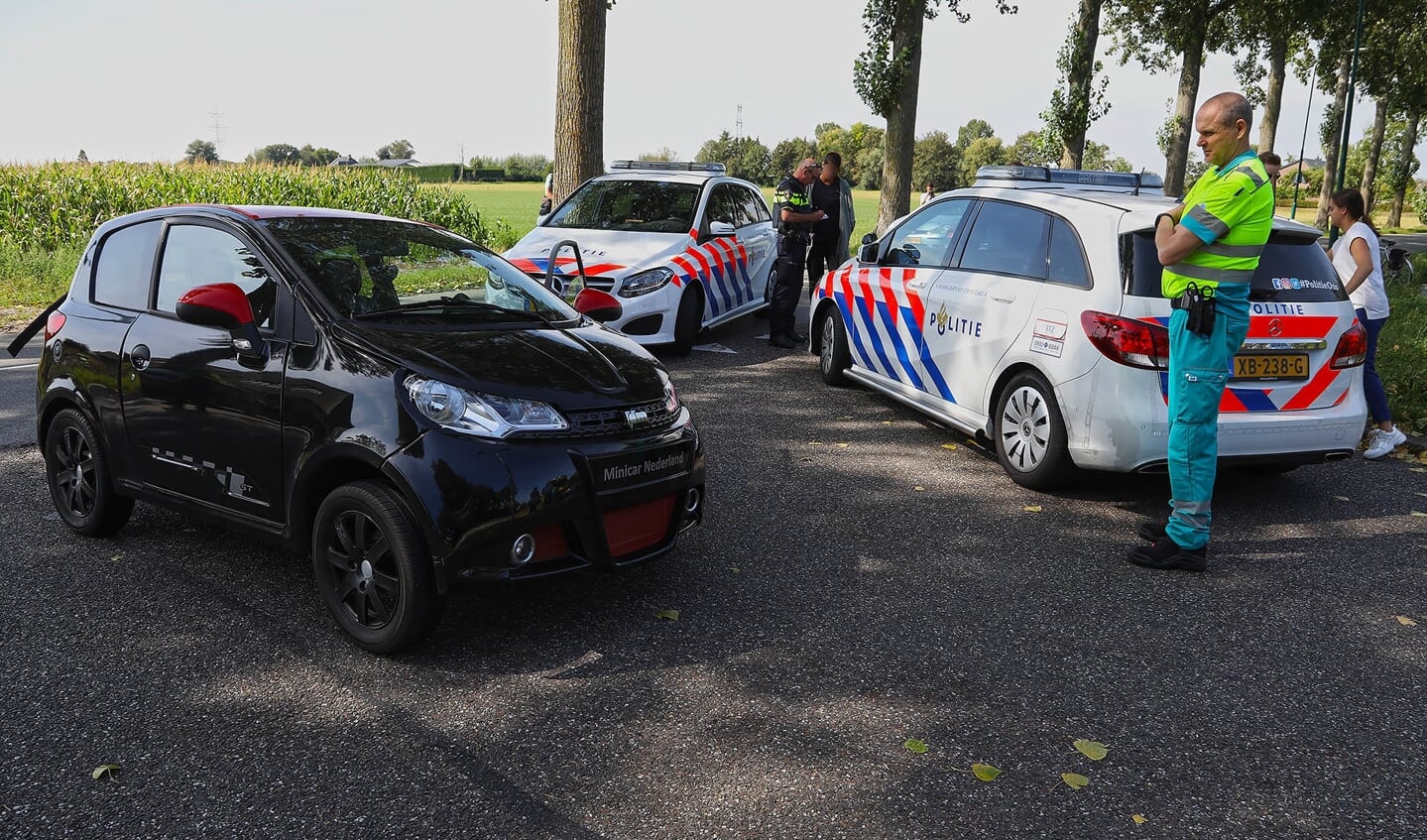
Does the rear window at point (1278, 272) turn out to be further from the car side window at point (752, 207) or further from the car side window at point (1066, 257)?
the car side window at point (752, 207)

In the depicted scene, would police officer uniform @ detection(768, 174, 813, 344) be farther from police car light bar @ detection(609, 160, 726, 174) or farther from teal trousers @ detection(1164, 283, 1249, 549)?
teal trousers @ detection(1164, 283, 1249, 549)

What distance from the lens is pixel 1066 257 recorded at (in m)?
5.84

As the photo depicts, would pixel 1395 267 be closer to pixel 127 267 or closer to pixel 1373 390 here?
pixel 1373 390

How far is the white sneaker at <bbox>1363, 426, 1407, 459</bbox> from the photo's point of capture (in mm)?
7000

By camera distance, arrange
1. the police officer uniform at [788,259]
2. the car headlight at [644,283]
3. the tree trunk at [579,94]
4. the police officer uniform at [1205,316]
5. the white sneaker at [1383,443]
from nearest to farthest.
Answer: the police officer uniform at [1205,316] → the white sneaker at [1383,443] → the car headlight at [644,283] → the police officer uniform at [788,259] → the tree trunk at [579,94]

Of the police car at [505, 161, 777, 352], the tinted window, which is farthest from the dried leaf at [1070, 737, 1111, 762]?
the police car at [505, 161, 777, 352]

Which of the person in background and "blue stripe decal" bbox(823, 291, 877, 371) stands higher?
the person in background

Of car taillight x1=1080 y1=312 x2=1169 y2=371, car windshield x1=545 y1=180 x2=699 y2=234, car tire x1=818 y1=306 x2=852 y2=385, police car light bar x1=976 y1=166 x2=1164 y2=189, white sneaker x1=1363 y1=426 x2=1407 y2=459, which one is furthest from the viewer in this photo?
car windshield x1=545 y1=180 x2=699 y2=234

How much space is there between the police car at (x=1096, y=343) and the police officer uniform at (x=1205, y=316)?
1.53 ft

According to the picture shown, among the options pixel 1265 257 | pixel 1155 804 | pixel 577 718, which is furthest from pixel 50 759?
pixel 1265 257

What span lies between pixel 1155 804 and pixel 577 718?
5.74ft

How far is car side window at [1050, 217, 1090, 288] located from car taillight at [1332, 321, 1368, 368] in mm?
1326

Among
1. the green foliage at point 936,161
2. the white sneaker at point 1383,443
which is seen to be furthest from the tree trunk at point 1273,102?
the green foliage at point 936,161

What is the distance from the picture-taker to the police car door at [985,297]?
6.09 metres
